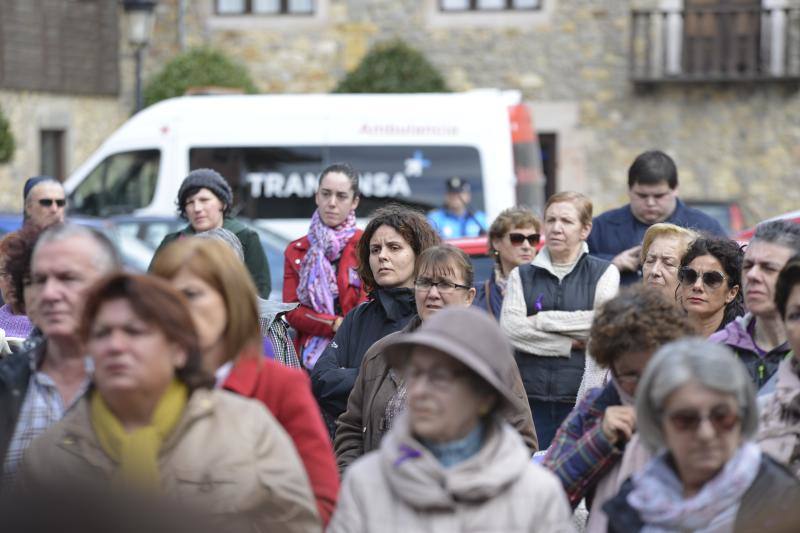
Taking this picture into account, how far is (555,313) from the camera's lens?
6.44 m

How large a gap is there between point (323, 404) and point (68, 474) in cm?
229

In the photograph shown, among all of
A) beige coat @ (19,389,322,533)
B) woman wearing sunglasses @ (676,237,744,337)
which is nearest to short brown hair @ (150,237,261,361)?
beige coat @ (19,389,322,533)

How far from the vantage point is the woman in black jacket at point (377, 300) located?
5.64 metres

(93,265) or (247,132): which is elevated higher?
(247,132)

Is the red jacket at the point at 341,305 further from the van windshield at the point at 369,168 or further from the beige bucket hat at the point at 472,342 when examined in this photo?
the van windshield at the point at 369,168

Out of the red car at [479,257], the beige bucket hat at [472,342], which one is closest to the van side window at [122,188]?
the red car at [479,257]

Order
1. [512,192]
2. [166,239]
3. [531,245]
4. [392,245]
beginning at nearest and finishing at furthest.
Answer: [392,245]
[166,239]
[531,245]
[512,192]

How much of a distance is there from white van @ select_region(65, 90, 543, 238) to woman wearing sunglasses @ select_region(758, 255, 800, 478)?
10.3m

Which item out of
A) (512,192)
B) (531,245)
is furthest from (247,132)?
(531,245)

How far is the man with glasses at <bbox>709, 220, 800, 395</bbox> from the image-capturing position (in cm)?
453

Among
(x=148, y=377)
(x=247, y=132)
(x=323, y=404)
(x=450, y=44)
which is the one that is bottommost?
(x=323, y=404)

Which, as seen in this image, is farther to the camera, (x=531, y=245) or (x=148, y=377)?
(x=531, y=245)

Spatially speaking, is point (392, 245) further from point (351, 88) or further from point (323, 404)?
point (351, 88)

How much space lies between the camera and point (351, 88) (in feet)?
75.2
